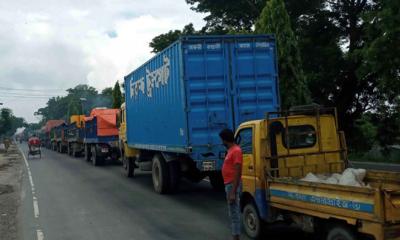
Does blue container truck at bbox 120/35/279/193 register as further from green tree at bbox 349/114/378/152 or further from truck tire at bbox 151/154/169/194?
green tree at bbox 349/114/378/152

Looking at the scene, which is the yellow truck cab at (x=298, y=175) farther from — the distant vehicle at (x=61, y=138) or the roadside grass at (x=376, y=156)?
the distant vehicle at (x=61, y=138)

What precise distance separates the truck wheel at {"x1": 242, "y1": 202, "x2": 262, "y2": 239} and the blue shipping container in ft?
11.2

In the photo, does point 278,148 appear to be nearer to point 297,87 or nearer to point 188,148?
point 188,148

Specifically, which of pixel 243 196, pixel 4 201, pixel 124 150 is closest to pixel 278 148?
pixel 243 196

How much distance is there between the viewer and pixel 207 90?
12.2 metres

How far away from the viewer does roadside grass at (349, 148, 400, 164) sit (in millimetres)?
26303

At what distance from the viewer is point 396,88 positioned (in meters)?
16.7

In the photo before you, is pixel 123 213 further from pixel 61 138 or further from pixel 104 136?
pixel 61 138

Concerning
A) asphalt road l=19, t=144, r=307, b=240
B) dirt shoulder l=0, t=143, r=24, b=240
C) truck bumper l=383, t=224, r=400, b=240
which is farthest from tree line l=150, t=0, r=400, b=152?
truck bumper l=383, t=224, r=400, b=240

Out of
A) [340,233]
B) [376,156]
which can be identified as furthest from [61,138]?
[340,233]

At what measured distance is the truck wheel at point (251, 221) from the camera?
27.1ft

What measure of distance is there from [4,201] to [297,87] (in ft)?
40.3

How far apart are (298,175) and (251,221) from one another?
1.05m

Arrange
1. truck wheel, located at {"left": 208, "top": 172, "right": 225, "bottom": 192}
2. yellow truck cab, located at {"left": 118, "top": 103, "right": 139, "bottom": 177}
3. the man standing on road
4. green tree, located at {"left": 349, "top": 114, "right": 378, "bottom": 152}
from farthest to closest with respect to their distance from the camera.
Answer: green tree, located at {"left": 349, "top": 114, "right": 378, "bottom": 152} < yellow truck cab, located at {"left": 118, "top": 103, "right": 139, "bottom": 177} < truck wheel, located at {"left": 208, "top": 172, "right": 225, "bottom": 192} < the man standing on road
